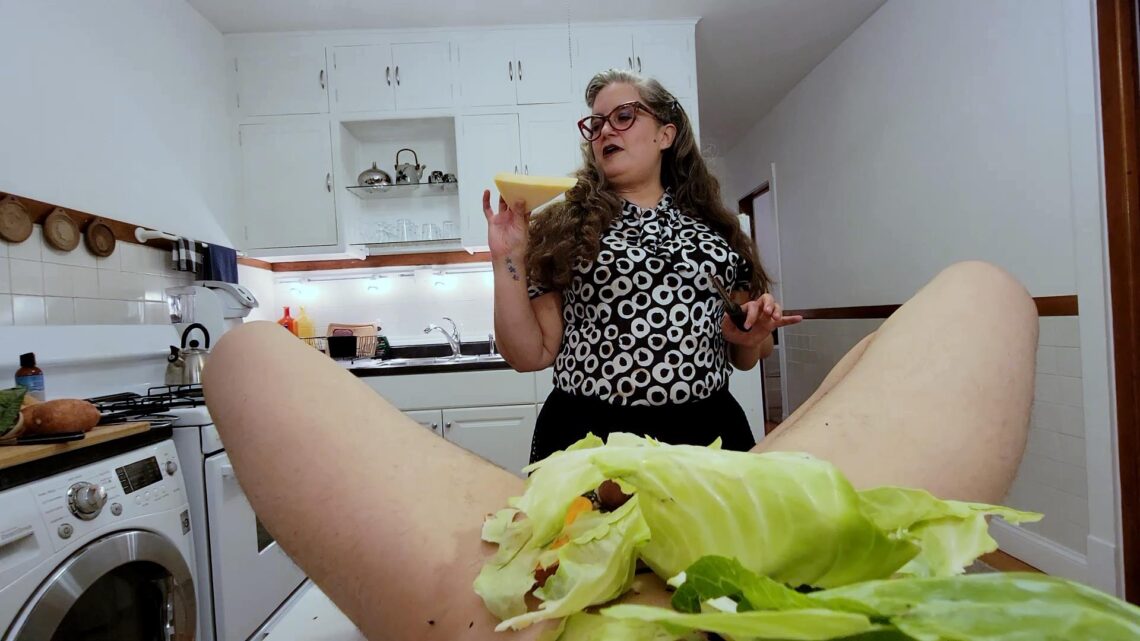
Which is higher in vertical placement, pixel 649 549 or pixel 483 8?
pixel 483 8

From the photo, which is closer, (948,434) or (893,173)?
(948,434)

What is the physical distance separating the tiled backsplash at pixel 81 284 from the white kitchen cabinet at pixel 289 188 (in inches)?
23.5

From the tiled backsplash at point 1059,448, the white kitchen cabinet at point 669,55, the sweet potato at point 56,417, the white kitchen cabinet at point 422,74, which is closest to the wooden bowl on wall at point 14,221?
the sweet potato at point 56,417

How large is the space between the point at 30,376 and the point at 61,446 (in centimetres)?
57

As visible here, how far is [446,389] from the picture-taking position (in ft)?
8.89

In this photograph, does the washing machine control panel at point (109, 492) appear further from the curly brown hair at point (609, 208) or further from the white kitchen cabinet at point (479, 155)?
the white kitchen cabinet at point (479, 155)

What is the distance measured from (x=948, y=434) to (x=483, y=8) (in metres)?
3.15

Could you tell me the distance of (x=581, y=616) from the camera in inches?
6.7

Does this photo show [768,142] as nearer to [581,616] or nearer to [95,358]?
[95,358]

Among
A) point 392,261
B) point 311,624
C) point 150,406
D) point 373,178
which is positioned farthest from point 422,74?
point 311,624

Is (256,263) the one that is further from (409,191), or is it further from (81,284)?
(81,284)

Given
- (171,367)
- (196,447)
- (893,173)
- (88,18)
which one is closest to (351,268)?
(171,367)

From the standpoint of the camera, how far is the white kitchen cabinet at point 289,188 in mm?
3049

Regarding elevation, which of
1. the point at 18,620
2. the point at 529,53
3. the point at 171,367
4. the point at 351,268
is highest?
the point at 529,53
